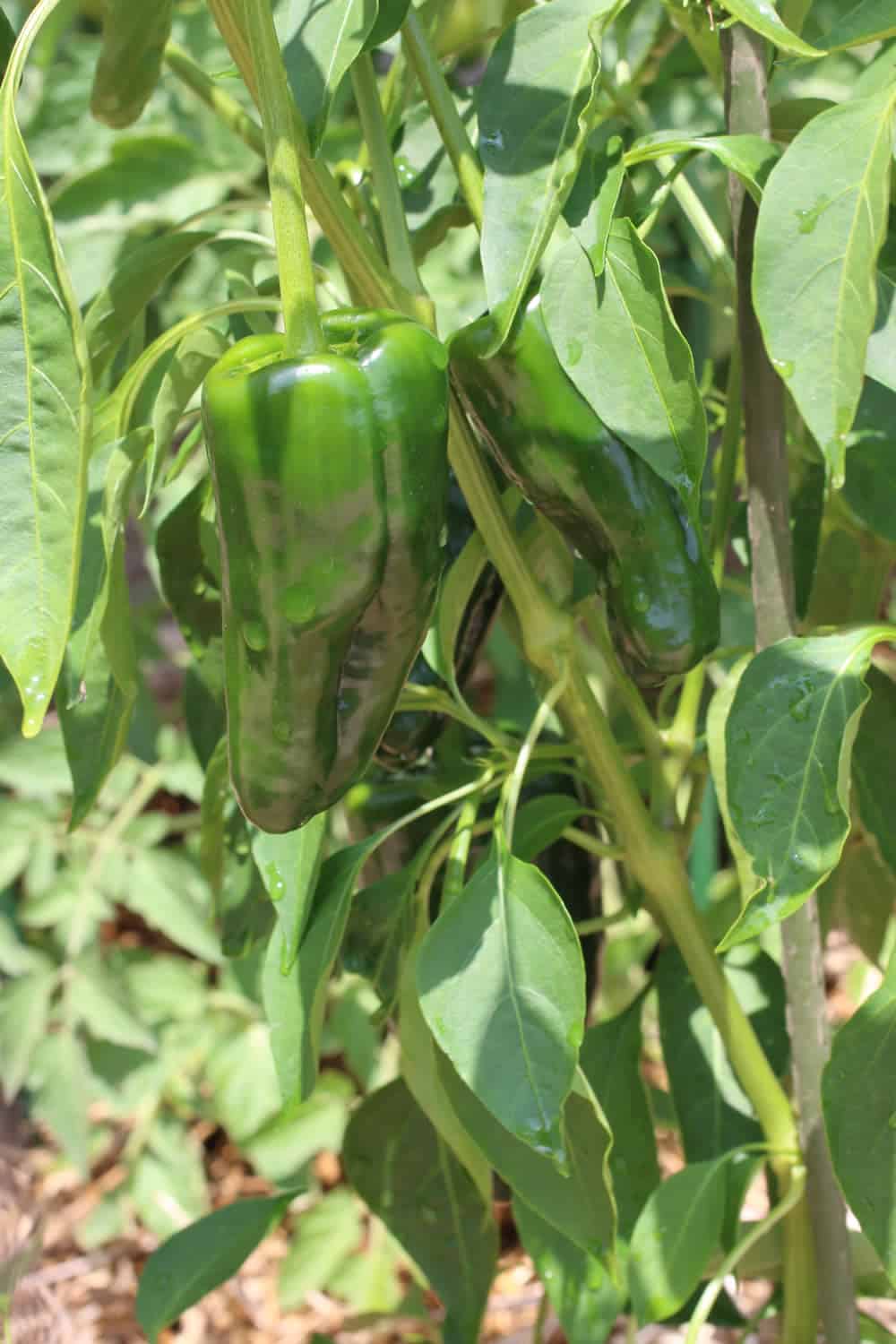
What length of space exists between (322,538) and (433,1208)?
49 cm

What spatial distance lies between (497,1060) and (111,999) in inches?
36.3

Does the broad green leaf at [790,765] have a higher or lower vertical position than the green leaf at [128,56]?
lower

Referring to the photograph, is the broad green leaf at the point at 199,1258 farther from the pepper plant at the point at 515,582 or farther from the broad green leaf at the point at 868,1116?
the broad green leaf at the point at 868,1116

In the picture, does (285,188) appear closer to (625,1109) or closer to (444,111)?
(444,111)

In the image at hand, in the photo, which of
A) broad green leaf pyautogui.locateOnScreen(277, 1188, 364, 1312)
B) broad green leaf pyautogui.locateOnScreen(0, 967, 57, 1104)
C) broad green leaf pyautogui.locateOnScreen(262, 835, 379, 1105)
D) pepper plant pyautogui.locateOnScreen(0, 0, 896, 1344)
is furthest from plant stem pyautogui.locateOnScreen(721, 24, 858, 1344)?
broad green leaf pyautogui.locateOnScreen(0, 967, 57, 1104)

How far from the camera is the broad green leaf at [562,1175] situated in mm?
660

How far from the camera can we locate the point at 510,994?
593mm

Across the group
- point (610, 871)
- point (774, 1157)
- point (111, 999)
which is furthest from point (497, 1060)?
point (111, 999)

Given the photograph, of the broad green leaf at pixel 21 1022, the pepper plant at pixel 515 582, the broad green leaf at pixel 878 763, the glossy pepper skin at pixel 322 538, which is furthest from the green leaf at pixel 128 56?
the broad green leaf at pixel 21 1022

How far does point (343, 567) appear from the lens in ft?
1.66

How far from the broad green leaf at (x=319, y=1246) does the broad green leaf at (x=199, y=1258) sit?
1.50ft

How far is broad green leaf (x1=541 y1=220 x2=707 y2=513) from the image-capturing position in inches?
20.3

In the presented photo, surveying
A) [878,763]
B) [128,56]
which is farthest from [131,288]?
[878,763]

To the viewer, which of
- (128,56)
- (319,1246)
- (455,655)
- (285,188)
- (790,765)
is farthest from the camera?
(319,1246)
